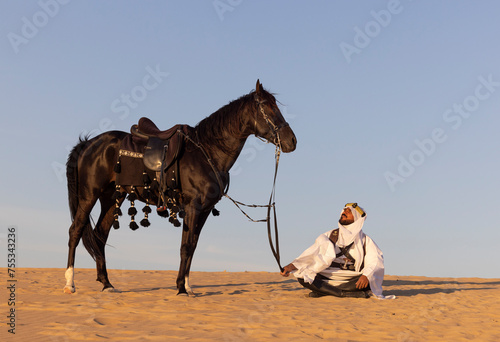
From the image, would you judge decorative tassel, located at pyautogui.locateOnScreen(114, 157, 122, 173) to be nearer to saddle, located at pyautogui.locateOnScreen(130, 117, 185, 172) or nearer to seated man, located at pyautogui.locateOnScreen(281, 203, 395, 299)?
saddle, located at pyautogui.locateOnScreen(130, 117, 185, 172)

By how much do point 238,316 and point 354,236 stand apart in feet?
10.0

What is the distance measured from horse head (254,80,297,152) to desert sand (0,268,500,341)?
2831 millimetres

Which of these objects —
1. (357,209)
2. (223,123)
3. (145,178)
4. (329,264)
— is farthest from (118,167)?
(357,209)

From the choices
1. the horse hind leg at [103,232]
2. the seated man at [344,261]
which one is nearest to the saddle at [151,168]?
the horse hind leg at [103,232]

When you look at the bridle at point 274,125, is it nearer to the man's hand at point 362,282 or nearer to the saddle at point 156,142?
the saddle at point 156,142

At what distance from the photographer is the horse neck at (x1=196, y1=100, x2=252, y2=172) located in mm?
10359

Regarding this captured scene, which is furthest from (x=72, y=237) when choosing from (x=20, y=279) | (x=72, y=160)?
(x=20, y=279)

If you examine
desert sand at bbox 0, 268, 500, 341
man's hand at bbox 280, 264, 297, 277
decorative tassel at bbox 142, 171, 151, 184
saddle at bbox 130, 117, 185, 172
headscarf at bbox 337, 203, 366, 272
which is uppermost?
saddle at bbox 130, 117, 185, 172

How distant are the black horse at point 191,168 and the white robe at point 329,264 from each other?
6.20 feet

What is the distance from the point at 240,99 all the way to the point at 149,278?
265 inches

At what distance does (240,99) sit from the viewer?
10.5m

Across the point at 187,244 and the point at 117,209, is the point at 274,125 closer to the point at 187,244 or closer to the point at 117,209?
the point at 187,244

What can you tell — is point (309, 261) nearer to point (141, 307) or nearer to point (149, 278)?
point (141, 307)

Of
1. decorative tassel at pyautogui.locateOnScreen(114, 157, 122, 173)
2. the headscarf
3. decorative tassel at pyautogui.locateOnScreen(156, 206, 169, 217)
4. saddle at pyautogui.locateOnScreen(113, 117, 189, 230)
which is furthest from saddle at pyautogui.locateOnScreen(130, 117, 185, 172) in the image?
the headscarf
